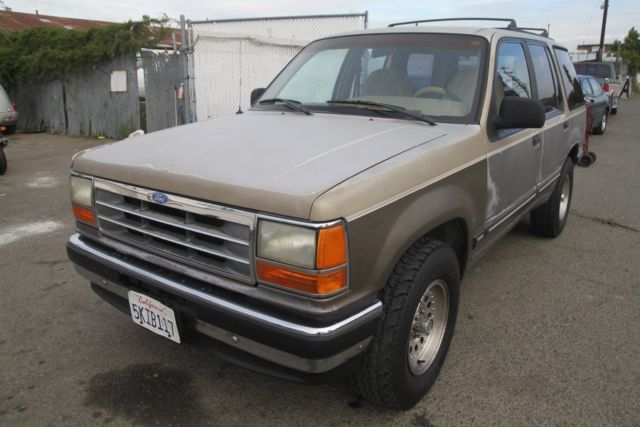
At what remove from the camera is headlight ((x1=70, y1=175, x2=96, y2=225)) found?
8.73ft

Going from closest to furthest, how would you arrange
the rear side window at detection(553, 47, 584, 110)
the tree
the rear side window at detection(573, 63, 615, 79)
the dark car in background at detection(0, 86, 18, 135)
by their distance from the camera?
the rear side window at detection(553, 47, 584, 110) < the dark car in background at detection(0, 86, 18, 135) < the rear side window at detection(573, 63, 615, 79) < the tree

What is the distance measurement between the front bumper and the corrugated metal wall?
1047cm

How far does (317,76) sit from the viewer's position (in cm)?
369

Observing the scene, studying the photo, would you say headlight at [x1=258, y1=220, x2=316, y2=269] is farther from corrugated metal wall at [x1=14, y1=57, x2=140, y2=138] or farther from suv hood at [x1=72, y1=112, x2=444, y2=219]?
corrugated metal wall at [x1=14, y1=57, x2=140, y2=138]

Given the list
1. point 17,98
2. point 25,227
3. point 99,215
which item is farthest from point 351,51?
point 17,98

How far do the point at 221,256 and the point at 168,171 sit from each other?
478 mm

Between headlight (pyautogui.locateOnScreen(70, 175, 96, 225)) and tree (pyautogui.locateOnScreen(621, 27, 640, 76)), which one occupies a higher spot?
tree (pyautogui.locateOnScreen(621, 27, 640, 76))

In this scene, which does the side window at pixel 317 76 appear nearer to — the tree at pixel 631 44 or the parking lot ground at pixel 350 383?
the parking lot ground at pixel 350 383

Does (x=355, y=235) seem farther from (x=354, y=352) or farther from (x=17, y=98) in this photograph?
(x=17, y=98)

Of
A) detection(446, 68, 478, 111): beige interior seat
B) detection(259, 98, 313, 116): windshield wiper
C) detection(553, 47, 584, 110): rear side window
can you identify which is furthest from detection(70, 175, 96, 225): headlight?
detection(553, 47, 584, 110): rear side window

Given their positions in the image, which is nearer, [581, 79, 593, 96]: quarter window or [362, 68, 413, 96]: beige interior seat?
[362, 68, 413, 96]: beige interior seat

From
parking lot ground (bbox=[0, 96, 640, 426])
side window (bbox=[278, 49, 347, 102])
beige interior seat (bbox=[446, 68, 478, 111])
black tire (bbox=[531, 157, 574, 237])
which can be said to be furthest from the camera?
black tire (bbox=[531, 157, 574, 237])

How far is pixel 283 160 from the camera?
2244 mm

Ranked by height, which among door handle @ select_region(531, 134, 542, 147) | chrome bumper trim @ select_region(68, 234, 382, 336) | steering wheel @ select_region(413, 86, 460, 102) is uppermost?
steering wheel @ select_region(413, 86, 460, 102)
